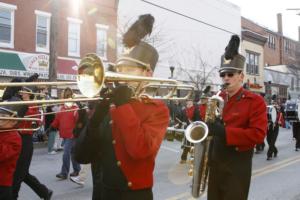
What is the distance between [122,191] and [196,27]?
30.7 m

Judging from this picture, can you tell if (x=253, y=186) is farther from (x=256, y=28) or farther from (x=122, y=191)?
(x=256, y=28)

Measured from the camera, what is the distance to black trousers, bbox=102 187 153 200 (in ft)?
9.90

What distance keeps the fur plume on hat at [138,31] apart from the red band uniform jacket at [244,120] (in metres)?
1.34

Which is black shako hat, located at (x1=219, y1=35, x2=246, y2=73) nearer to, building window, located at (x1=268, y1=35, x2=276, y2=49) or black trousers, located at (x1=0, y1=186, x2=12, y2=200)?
black trousers, located at (x1=0, y1=186, x2=12, y2=200)

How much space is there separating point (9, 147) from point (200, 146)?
1.99 m

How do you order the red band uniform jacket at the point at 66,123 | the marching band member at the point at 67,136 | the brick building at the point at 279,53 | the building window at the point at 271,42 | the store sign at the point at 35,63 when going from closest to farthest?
the marching band member at the point at 67,136 → the red band uniform jacket at the point at 66,123 → the store sign at the point at 35,63 → the brick building at the point at 279,53 → the building window at the point at 271,42

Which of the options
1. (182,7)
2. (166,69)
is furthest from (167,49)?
(182,7)

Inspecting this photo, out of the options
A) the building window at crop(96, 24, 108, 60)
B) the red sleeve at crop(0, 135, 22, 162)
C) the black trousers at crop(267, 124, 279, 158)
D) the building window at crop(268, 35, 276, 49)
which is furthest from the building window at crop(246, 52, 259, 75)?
the red sleeve at crop(0, 135, 22, 162)

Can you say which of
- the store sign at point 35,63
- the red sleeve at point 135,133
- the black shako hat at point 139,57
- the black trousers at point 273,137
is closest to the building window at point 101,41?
the store sign at point 35,63

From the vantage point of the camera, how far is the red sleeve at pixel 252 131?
407cm

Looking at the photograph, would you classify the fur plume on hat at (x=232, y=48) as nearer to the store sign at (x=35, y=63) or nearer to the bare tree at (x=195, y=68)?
the store sign at (x=35, y=63)

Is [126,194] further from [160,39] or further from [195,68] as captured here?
[195,68]

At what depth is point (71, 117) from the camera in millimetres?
9594

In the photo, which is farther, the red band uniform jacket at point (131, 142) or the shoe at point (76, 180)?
the shoe at point (76, 180)
